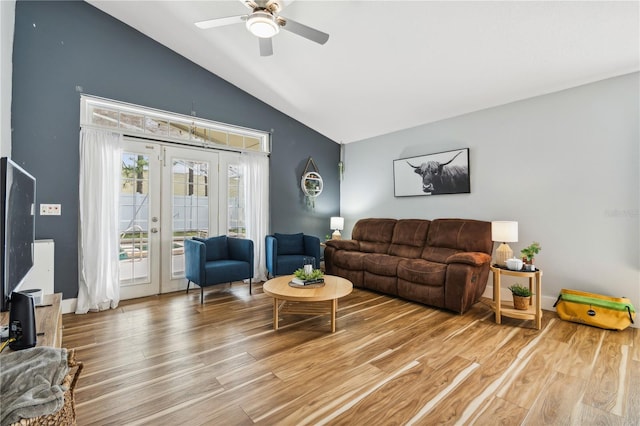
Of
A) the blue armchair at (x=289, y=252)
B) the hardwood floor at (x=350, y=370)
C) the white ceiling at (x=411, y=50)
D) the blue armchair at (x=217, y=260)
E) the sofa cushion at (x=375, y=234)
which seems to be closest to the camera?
the hardwood floor at (x=350, y=370)

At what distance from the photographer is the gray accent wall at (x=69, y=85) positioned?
3100 mm

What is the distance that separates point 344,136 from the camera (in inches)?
222

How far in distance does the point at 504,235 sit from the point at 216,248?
3613 millimetres

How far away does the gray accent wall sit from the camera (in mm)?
3100

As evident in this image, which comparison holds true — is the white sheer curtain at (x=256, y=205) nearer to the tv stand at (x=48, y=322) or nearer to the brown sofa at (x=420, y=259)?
the brown sofa at (x=420, y=259)

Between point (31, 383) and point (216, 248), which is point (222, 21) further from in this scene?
point (216, 248)

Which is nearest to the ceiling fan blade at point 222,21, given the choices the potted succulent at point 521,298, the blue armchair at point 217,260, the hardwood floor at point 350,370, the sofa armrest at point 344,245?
the blue armchair at point 217,260

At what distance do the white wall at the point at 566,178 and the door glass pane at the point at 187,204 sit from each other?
137 inches

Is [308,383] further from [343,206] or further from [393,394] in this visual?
[343,206]

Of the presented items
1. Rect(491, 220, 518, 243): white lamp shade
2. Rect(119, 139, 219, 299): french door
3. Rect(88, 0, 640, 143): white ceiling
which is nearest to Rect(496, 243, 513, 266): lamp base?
Rect(491, 220, 518, 243): white lamp shade

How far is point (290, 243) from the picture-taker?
4.75 metres

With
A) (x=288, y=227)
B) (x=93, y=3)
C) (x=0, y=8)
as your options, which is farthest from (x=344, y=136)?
(x=0, y=8)

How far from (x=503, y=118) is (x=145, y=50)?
15.3 ft

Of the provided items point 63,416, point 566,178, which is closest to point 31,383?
point 63,416
